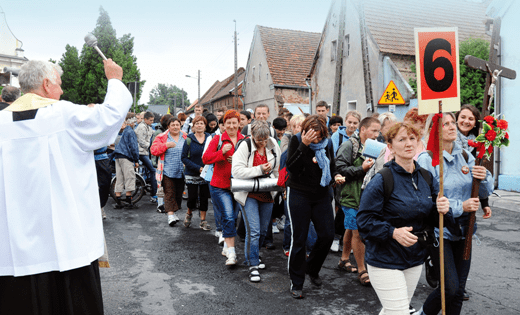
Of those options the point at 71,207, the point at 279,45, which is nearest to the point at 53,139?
the point at 71,207

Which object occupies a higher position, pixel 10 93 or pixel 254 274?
pixel 10 93

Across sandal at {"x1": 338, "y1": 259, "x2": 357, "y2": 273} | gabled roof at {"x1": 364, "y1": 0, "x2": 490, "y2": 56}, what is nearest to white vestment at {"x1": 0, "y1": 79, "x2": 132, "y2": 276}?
sandal at {"x1": 338, "y1": 259, "x2": 357, "y2": 273}

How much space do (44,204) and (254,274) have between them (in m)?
3.14

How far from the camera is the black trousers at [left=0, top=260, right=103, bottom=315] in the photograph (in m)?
2.43

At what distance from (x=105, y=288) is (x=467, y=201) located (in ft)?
12.4

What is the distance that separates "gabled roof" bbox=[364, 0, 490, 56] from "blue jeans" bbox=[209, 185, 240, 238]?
1659cm

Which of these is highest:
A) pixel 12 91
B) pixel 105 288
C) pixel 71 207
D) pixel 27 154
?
pixel 12 91

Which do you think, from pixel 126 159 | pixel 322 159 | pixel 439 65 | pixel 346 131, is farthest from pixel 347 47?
pixel 439 65

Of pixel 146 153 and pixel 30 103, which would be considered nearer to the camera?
pixel 30 103

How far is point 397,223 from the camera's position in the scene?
3.01m

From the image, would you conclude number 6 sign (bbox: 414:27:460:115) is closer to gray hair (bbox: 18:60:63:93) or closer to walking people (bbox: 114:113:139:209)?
gray hair (bbox: 18:60:63:93)

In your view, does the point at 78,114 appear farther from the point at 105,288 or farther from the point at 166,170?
the point at 166,170

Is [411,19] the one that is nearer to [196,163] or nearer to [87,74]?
[196,163]

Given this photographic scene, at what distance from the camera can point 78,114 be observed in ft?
8.04
